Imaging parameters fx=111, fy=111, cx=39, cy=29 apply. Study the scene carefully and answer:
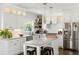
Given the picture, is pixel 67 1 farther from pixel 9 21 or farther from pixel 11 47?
pixel 11 47

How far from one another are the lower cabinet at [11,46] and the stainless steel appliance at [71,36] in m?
0.81

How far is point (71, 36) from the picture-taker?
2.19 meters

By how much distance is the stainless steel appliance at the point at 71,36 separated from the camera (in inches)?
82.4

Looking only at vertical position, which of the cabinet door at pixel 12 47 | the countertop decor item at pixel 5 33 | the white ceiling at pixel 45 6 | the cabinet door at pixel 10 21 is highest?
the white ceiling at pixel 45 6

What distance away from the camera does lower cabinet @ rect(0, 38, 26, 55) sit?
2.06 metres

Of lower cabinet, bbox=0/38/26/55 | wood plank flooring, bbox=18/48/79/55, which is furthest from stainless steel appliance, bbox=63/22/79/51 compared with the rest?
lower cabinet, bbox=0/38/26/55

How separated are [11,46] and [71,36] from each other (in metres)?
1.18

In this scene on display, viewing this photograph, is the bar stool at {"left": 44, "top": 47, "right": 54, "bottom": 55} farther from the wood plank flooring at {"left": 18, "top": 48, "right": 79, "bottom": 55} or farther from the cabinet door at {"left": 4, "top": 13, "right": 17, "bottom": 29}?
the cabinet door at {"left": 4, "top": 13, "right": 17, "bottom": 29}

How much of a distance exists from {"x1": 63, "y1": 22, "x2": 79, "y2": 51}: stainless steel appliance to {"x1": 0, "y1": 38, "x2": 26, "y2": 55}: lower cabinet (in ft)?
2.64

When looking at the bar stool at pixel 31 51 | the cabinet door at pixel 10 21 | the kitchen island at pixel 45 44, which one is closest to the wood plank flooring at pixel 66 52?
the kitchen island at pixel 45 44

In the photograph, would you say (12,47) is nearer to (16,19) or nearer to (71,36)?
(16,19)

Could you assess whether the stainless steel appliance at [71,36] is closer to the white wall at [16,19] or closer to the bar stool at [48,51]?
the bar stool at [48,51]

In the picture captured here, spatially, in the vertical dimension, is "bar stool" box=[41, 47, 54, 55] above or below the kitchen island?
below
